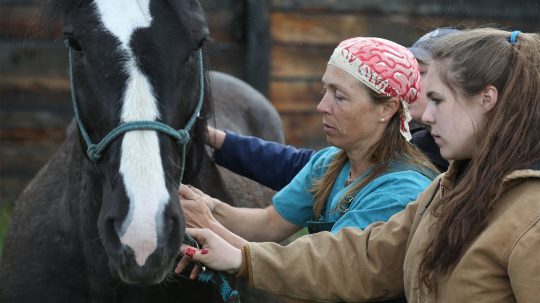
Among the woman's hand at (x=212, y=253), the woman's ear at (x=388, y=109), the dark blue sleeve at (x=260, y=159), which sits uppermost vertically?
the woman's ear at (x=388, y=109)

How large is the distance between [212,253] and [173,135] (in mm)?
369

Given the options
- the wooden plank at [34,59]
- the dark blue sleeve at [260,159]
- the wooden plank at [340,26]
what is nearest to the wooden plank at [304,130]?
the wooden plank at [340,26]

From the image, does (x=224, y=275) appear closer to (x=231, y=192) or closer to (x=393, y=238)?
(x=393, y=238)

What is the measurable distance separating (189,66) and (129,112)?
12.1 inches

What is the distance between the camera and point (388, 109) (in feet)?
9.07

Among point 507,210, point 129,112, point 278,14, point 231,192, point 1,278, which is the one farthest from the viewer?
point 278,14

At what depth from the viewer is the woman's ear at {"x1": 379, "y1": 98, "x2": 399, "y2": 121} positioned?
2.75 m

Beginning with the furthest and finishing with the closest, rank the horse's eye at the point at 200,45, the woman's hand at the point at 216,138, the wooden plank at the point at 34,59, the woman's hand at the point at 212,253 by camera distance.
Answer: the wooden plank at the point at 34,59
the woman's hand at the point at 216,138
the horse's eye at the point at 200,45
the woman's hand at the point at 212,253

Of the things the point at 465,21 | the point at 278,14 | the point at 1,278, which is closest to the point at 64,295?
the point at 1,278

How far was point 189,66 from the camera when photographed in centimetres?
251

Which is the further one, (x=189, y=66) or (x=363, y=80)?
(x=363, y=80)

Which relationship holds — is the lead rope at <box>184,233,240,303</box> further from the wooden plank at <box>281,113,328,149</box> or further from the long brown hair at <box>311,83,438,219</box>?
the wooden plank at <box>281,113,328,149</box>

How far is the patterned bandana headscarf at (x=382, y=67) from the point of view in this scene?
269 cm

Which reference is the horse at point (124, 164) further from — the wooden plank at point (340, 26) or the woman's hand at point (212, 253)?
the wooden plank at point (340, 26)
